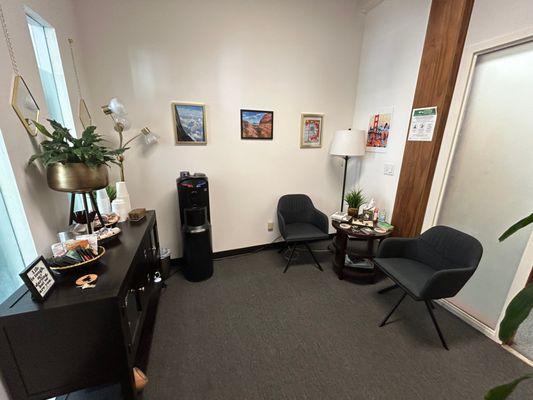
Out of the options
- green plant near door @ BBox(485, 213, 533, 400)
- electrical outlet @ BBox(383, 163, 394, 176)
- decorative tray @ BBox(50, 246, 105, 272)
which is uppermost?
electrical outlet @ BBox(383, 163, 394, 176)

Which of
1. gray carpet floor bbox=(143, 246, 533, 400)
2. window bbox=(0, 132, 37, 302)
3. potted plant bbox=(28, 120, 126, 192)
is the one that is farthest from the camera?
gray carpet floor bbox=(143, 246, 533, 400)

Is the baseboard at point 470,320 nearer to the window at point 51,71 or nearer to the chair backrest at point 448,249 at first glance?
the chair backrest at point 448,249

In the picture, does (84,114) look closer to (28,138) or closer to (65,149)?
(28,138)

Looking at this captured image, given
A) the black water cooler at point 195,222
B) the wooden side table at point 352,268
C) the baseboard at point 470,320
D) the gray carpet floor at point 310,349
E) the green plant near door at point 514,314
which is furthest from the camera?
the wooden side table at point 352,268

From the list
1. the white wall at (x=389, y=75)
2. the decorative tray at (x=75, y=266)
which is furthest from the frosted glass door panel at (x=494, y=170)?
the decorative tray at (x=75, y=266)

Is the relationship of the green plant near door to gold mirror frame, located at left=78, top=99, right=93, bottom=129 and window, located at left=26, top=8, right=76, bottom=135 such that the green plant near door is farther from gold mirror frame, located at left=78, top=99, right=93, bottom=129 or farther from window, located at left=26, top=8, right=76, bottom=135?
gold mirror frame, located at left=78, top=99, right=93, bottom=129

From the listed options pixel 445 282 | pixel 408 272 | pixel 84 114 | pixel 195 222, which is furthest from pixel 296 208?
pixel 84 114

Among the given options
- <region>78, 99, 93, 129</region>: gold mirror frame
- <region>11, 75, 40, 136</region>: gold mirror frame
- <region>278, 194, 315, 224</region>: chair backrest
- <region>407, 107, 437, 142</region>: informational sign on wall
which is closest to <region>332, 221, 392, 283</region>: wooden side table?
<region>278, 194, 315, 224</region>: chair backrest

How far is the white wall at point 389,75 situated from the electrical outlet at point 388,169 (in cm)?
4

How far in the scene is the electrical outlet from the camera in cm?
251

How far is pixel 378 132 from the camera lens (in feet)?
8.70

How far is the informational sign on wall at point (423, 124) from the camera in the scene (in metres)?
2.04

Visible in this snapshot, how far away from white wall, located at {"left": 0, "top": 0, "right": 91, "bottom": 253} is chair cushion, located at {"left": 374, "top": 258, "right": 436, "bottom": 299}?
2.37m

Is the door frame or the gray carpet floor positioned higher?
the door frame
